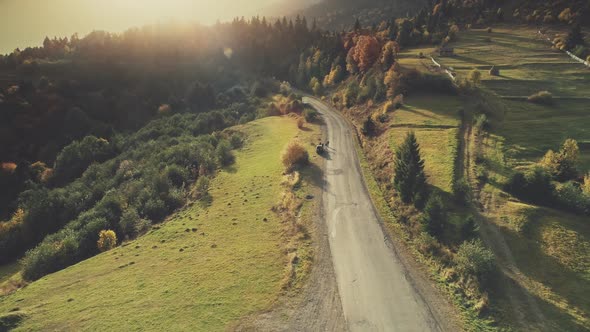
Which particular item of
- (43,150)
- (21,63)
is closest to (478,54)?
(43,150)

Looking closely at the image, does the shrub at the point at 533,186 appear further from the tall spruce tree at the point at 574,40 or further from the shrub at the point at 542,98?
the tall spruce tree at the point at 574,40

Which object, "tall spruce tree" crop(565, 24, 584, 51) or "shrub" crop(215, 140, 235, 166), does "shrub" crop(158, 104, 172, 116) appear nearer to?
"shrub" crop(215, 140, 235, 166)

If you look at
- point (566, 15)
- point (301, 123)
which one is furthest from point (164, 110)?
point (566, 15)

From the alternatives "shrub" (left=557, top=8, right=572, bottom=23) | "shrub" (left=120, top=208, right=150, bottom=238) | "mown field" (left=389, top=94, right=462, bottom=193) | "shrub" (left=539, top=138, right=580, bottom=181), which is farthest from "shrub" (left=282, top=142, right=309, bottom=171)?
"shrub" (left=557, top=8, right=572, bottom=23)

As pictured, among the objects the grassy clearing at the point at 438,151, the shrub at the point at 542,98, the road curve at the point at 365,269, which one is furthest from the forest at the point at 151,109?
the shrub at the point at 542,98

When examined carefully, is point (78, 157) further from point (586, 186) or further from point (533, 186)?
point (586, 186)

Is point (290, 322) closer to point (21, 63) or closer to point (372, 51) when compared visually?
point (372, 51)

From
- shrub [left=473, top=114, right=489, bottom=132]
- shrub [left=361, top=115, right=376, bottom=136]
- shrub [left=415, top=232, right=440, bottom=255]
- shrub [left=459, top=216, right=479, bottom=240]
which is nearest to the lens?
shrub [left=459, top=216, right=479, bottom=240]
